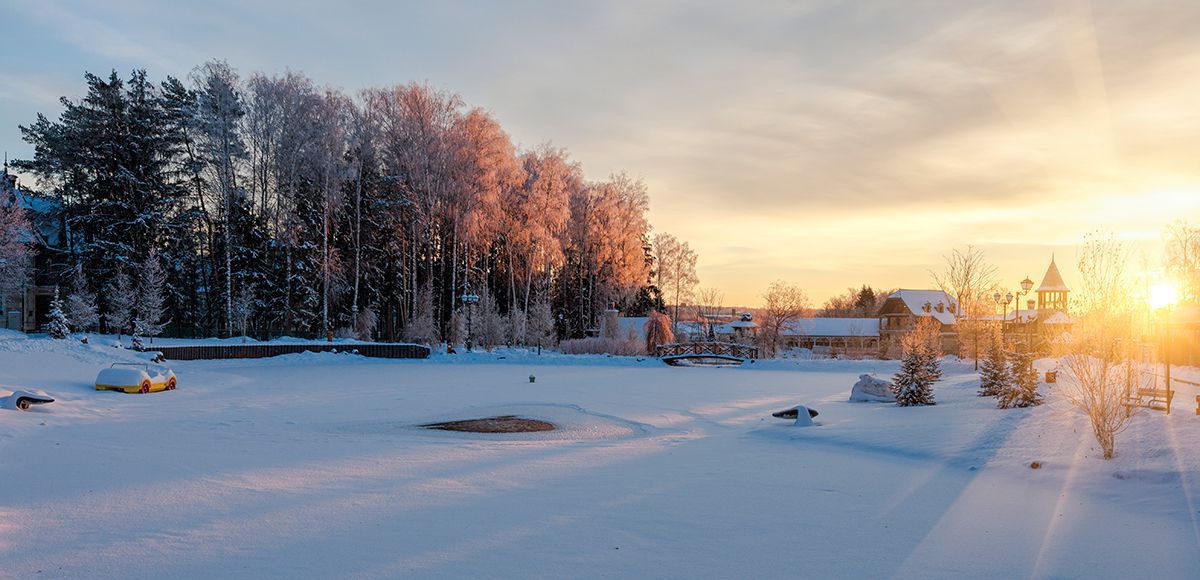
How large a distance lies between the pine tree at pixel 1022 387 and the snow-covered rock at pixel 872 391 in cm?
371

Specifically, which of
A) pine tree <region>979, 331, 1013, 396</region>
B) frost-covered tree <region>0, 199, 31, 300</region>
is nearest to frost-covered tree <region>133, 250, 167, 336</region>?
→ frost-covered tree <region>0, 199, 31, 300</region>

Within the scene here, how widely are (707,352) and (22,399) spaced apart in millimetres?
26696

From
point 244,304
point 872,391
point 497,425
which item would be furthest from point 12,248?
point 872,391

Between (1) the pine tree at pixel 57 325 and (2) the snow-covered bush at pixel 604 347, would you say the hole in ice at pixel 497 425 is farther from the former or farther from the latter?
(1) the pine tree at pixel 57 325

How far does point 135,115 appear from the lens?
130 ft

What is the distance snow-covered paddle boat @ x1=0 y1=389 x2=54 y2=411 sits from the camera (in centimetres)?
1398

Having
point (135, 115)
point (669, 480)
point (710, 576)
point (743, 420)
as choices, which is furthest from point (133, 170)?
point (710, 576)

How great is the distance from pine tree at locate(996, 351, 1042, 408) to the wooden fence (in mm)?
25319

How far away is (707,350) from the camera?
118 ft

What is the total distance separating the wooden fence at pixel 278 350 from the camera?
28880 millimetres

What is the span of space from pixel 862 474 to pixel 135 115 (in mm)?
42968

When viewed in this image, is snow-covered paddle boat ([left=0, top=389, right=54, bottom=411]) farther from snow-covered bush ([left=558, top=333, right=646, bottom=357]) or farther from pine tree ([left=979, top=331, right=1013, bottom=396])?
snow-covered bush ([left=558, top=333, right=646, bottom=357])

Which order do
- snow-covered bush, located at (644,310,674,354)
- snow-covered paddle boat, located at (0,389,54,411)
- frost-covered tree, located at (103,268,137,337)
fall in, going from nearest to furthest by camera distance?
snow-covered paddle boat, located at (0,389,54,411) → frost-covered tree, located at (103,268,137,337) → snow-covered bush, located at (644,310,674,354)

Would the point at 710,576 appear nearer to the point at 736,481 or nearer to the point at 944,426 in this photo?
the point at 736,481
